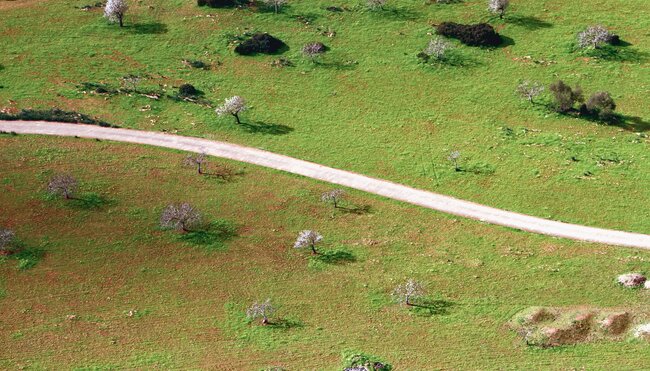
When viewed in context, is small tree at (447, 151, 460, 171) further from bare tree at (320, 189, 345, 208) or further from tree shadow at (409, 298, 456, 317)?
tree shadow at (409, 298, 456, 317)

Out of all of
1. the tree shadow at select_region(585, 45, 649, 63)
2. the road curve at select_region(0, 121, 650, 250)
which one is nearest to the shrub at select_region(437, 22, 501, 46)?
the tree shadow at select_region(585, 45, 649, 63)

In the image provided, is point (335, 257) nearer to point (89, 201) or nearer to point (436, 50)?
point (89, 201)

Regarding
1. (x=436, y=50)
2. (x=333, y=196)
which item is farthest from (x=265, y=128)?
(x=436, y=50)

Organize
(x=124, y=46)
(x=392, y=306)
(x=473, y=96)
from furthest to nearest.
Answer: (x=124, y=46)
(x=473, y=96)
(x=392, y=306)

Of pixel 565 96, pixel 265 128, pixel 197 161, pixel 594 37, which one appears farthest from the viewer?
pixel 594 37

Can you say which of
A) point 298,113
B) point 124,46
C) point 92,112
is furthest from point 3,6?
point 298,113

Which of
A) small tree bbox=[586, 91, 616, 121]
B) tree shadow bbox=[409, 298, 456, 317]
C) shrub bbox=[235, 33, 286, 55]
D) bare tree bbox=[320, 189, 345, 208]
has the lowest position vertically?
tree shadow bbox=[409, 298, 456, 317]

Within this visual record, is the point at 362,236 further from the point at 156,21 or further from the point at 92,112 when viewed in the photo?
the point at 156,21
